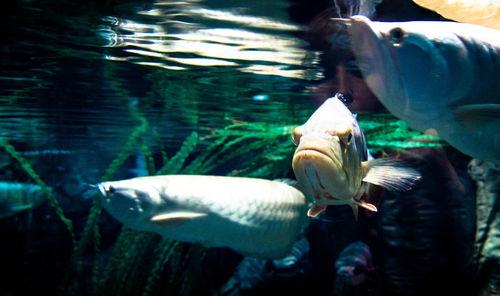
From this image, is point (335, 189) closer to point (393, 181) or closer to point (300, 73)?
point (393, 181)

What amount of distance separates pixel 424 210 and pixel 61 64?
6.08 metres

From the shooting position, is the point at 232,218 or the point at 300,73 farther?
the point at 300,73

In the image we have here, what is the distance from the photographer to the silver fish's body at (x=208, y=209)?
3.76 meters

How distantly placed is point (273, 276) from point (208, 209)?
77.4 inches

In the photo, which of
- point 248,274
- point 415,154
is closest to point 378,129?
point 415,154

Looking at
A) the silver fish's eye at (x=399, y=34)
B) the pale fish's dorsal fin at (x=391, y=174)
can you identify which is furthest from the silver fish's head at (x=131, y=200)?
the silver fish's eye at (x=399, y=34)

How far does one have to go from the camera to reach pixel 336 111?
77.3 inches

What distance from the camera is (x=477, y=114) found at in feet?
5.49

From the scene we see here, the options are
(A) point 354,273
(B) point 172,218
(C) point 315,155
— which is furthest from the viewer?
(A) point 354,273

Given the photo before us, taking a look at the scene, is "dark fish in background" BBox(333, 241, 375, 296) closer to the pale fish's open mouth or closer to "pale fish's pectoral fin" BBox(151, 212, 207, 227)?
"pale fish's pectoral fin" BBox(151, 212, 207, 227)

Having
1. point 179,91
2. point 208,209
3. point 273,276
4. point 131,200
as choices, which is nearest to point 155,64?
point 179,91

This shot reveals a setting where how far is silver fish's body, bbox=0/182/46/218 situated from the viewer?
7180 millimetres

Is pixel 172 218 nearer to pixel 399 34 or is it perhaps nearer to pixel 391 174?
pixel 391 174

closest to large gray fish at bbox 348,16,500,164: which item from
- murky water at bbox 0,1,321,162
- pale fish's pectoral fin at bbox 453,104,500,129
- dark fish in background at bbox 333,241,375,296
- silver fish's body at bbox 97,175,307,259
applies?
pale fish's pectoral fin at bbox 453,104,500,129
